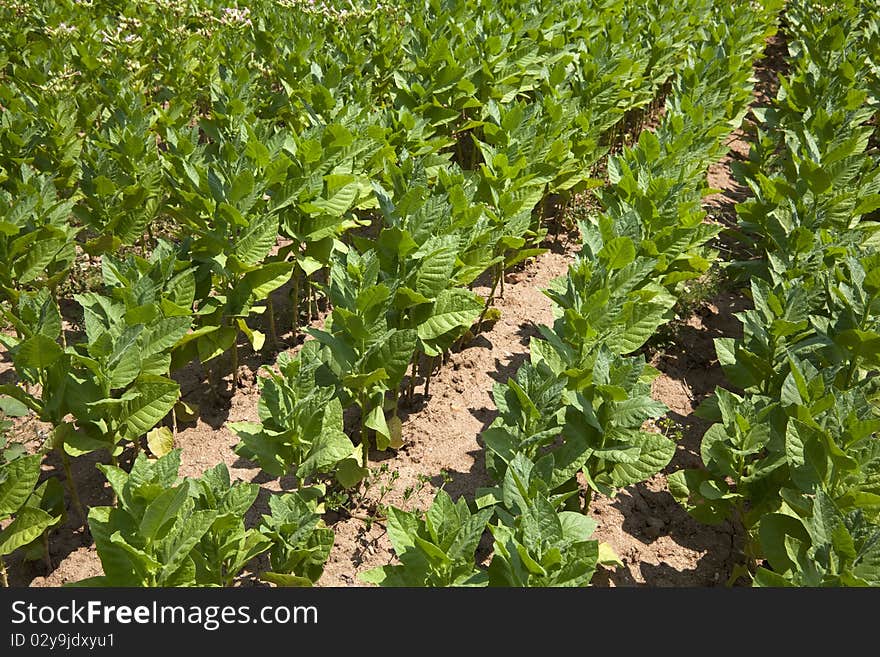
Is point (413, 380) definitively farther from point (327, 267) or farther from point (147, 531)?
point (147, 531)

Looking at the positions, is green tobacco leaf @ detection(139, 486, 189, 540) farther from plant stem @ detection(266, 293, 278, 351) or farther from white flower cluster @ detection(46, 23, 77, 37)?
white flower cluster @ detection(46, 23, 77, 37)

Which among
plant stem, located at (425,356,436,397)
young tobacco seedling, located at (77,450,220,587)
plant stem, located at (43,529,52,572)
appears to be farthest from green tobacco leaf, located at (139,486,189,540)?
plant stem, located at (425,356,436,397)

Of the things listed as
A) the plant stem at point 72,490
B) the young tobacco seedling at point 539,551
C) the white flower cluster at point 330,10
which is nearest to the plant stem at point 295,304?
the plant stem at point 72,490

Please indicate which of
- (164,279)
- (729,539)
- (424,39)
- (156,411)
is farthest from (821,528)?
(424,39)

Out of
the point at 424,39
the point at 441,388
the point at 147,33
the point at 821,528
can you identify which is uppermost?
the point at 147,33

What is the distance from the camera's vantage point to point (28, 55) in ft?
23.7

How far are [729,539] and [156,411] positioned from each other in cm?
302

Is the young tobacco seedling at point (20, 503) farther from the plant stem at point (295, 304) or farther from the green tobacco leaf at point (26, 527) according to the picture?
the plant stem at point (295, 304)

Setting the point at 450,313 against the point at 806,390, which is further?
the point at 450,313

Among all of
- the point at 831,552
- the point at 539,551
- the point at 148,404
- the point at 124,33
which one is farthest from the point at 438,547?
the point at 124,33

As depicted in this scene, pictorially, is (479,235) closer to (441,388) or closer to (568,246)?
(441,388)

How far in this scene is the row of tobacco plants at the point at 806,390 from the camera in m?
3.18

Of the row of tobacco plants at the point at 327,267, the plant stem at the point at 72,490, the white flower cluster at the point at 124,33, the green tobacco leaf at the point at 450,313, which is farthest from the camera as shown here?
the white flower cluster at the point at 124,33

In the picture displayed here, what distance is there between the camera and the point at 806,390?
364 centimetres
